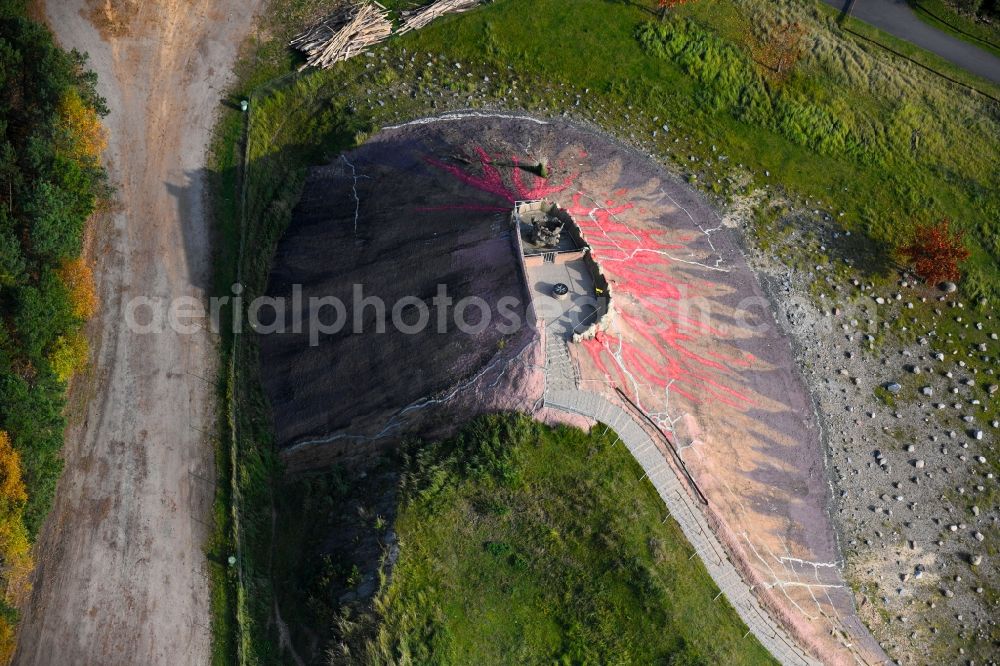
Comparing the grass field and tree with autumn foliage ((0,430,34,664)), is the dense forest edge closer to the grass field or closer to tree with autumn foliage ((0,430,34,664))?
tree with autumn foliage ((0,430,34,664))

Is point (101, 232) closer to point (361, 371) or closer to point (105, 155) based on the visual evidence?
point (105, 155)

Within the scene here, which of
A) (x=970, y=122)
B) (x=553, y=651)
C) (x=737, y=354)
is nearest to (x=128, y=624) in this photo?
(x=553, y=651)

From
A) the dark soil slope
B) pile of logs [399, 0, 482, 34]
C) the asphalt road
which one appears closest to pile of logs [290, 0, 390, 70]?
pile of logs [399, 0, 482, 34]

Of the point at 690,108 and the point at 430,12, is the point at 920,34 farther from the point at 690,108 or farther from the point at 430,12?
the point at 430,12

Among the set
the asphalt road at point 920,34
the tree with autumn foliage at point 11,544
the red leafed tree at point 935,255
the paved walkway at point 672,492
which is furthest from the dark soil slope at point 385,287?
the asphalt road at point 920,34

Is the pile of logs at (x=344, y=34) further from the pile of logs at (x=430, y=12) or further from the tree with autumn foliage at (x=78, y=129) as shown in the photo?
the tree with autumn foliage at (x=78, y=129)

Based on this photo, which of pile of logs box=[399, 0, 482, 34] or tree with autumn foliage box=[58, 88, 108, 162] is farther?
pile of logs box=[399, 0, 482, 34]
